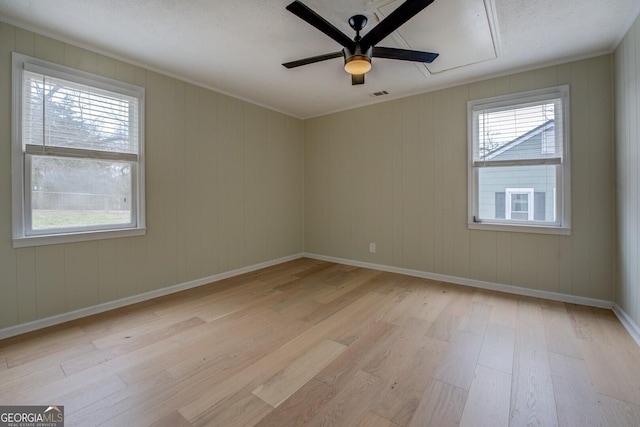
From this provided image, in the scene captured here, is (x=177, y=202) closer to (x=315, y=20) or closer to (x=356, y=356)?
(x=315, y=20)

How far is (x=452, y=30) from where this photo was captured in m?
2.30

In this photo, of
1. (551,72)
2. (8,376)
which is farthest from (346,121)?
(8,376)

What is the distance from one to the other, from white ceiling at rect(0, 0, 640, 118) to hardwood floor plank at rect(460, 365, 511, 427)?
8.21 feet

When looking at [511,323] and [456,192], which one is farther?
[456,192]

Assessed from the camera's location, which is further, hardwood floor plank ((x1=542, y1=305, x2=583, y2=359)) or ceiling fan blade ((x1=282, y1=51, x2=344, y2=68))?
ceiling fan blade ((x1=282, y1=51, x2=344, y2=68))

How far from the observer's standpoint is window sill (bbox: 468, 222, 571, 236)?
289 centimetres

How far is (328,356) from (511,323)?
5.50ft

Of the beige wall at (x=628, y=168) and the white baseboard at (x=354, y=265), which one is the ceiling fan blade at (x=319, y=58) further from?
the white baseboard at (x=354, y=265)

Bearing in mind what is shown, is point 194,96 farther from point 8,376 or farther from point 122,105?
point 8,376

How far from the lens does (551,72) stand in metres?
2.91

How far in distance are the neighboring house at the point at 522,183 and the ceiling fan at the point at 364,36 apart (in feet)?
5.40

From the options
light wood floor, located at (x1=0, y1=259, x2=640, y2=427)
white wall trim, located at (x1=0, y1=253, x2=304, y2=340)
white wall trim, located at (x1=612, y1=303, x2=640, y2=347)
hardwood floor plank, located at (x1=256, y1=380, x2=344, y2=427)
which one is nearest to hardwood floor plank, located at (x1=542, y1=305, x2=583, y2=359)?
light wood floor, located at (x1=0, y1=259, x2=640, y2=427)

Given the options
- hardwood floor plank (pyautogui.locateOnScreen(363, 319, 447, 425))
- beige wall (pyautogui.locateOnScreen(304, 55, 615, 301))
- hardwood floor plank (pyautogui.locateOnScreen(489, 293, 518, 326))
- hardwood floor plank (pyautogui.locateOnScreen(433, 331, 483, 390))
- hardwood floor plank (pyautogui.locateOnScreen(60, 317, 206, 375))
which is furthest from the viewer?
beige wall (pyautogui.locateOnScreen(304, 55, 615, 301))

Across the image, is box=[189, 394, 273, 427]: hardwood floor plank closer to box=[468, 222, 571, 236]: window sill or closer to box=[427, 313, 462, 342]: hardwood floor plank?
box=[427, 313, 462, 342]: hardwood floor plank
